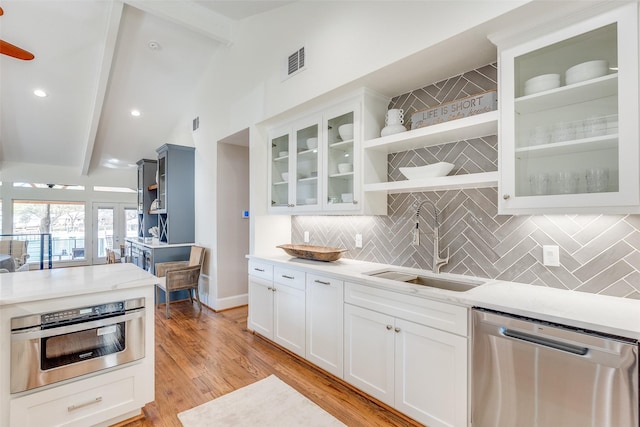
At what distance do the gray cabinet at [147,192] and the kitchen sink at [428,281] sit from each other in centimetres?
534

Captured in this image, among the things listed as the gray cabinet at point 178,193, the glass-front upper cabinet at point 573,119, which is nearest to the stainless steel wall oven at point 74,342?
the glass-front upper cabinet at point 573,119

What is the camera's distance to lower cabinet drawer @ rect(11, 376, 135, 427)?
1701 mm

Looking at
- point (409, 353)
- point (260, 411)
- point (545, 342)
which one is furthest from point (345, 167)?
point (260, 411)

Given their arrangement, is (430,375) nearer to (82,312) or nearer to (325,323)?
(325,323)

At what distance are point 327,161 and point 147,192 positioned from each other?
4838 mm

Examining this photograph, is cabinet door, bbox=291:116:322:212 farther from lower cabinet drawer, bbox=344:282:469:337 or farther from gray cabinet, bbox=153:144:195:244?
gray cabinet, bbox=153:144:195:244

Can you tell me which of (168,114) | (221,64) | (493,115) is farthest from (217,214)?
(493,115)

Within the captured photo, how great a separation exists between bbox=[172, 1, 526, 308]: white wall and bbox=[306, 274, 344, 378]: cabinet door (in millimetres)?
1264

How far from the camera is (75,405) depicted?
184 cm

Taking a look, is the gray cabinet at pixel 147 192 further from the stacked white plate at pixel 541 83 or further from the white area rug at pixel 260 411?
the stacked white plate at pixel 541 83

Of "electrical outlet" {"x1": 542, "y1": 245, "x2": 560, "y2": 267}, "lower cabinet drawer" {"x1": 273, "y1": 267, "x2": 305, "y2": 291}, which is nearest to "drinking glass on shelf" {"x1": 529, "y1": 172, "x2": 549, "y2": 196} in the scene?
"electrical outlet" {"x1": 542, "y1": 245, "x2": 560, "y2": 267}

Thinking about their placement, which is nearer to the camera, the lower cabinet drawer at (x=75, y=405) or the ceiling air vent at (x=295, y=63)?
the lower cabinet drawer at (x=75, y=405)

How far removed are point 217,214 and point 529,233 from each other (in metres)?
3.82

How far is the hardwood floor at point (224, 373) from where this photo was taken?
212 cm
